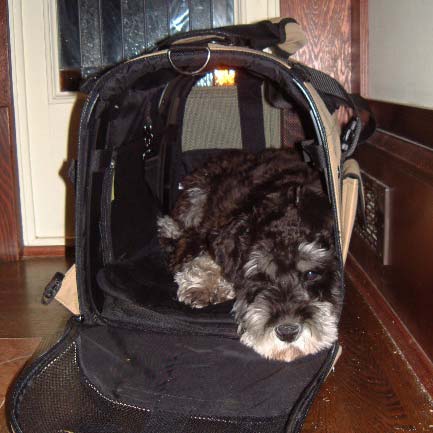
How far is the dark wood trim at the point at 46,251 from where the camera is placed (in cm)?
423

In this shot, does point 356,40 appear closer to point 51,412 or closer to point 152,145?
point 152,145

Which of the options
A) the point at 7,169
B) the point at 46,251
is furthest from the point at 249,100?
the point at 46,251

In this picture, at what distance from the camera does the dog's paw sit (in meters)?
2.30

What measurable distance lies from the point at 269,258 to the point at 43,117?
2640 millimetres

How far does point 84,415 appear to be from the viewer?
1978mm

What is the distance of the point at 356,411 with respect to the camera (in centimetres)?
209

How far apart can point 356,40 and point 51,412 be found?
3073mm

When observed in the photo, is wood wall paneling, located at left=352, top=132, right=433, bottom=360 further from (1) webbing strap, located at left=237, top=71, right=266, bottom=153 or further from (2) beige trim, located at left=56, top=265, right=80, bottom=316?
(2) beige trim, located at left=56, top=265, right=80, bottom=316

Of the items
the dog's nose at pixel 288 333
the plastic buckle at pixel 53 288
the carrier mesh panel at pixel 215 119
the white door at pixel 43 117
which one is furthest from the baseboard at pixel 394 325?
the white door at pixel 43 117

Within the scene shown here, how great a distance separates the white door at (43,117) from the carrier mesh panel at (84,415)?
233 cm

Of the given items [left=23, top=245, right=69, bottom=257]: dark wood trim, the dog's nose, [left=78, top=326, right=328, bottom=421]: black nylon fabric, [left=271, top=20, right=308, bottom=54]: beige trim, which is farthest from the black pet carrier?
[left=23, top=245, right=69, bottom=257]: dark wood trim

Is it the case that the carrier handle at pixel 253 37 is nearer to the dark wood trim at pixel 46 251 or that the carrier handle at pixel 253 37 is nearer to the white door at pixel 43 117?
the white door at pixel 43 117

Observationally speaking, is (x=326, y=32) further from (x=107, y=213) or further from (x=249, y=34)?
(x=107, y=213)

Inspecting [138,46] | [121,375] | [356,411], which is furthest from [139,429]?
[138,46]
